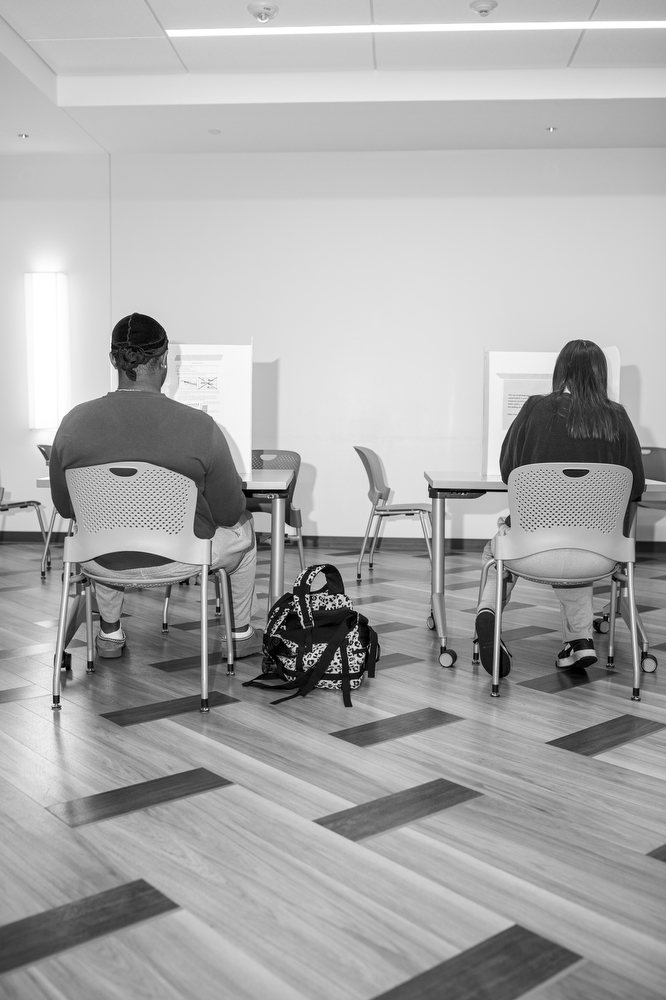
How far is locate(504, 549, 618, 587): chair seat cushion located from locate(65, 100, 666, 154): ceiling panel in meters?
3.99

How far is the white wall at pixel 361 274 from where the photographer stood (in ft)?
22.4

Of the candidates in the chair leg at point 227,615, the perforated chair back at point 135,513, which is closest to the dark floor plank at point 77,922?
the perforated chair back at point 135,513

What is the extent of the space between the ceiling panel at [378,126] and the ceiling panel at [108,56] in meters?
0.25

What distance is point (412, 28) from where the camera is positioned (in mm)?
5262

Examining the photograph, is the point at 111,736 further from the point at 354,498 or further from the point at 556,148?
the point at 556,148

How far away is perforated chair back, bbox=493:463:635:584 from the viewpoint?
2.90 metres

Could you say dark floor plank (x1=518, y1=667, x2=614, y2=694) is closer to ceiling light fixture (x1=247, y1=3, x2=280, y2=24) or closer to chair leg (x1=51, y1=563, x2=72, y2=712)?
chair leg (x1=51, y1=563, x2=72, y2=712)

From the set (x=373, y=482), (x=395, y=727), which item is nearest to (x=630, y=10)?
(x=373, y=482)

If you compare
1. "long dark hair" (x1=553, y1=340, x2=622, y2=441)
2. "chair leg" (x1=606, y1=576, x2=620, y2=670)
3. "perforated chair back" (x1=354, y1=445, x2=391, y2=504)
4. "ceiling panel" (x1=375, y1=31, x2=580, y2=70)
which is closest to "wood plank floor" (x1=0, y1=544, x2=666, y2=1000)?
"chair leg" (x1=606, y1=576, x2=620, y2=670)

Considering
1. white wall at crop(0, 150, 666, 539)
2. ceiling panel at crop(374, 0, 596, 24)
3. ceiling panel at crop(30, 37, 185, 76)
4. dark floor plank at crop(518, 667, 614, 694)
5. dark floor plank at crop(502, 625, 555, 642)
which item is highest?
ceiling panel at crop(374, 0, 596, 24)

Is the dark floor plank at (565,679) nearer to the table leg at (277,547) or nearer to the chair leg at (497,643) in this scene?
the chair leg at (497,643)

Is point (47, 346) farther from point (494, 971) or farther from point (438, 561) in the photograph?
point (494, 971)

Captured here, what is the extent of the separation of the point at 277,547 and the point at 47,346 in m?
4.27

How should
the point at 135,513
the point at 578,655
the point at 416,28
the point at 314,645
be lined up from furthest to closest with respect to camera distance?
the point at 416,28
the point at 578,655
the point at 314,645
the point at 135,513
